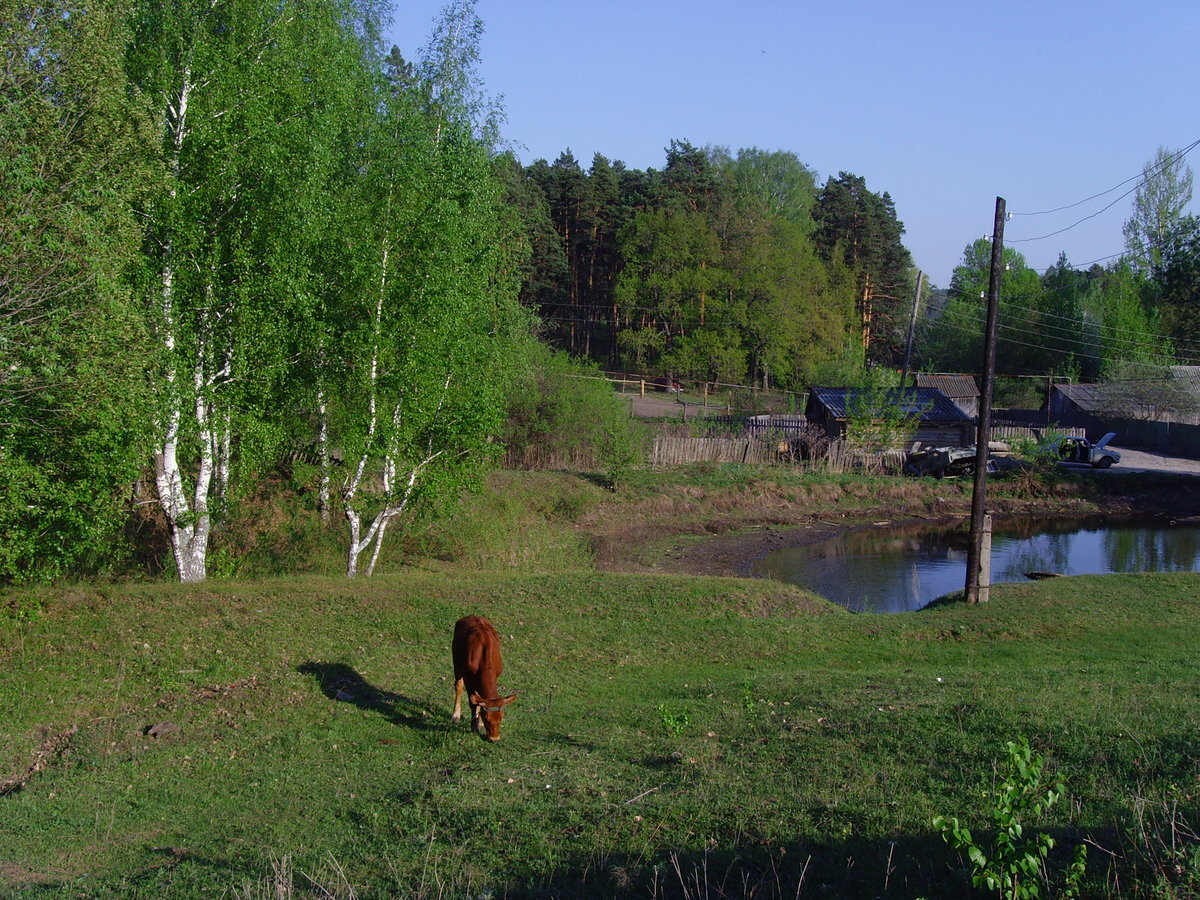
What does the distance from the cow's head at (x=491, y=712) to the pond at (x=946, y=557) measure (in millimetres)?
14168

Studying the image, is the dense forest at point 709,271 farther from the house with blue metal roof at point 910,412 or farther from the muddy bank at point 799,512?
the muddy bank at point 799,512

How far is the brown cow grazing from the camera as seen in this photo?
1016cm

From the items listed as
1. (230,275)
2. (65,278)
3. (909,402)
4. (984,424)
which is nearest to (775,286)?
(909,402)

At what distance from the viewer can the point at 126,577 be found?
1750 cm

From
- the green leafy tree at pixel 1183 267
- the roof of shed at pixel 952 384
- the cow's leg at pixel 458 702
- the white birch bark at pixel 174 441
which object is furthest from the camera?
the roof of shed at pixel 952 384

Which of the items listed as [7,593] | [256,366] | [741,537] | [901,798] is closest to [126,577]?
[7,593]

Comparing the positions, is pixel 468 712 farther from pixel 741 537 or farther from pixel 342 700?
pixel 741 537

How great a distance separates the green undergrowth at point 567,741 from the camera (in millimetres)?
6059

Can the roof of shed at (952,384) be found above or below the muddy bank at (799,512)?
above

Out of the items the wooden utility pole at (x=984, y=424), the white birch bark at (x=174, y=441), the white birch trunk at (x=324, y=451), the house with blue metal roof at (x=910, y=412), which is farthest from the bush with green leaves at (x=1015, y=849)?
the house with blue metal roof at (x=910, y=412)

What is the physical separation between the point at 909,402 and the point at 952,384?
15.7m

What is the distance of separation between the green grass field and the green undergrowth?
0.13ft

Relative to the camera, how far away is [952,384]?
199 ft

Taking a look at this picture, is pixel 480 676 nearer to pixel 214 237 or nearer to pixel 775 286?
pixel 214 237
